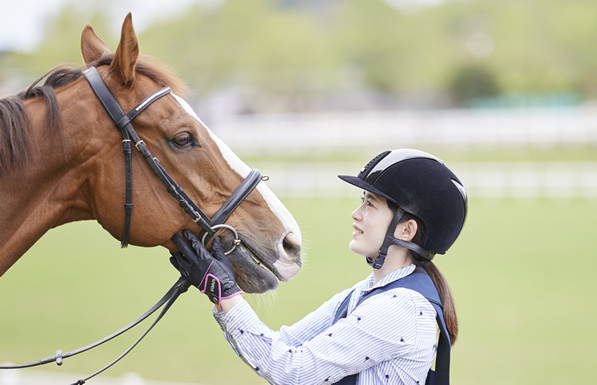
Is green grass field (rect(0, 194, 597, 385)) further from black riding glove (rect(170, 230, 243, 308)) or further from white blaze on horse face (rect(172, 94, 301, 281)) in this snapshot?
black riding glove (rect(170, 230, 243, 308))

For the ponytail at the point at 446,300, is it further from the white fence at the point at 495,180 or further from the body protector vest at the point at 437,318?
the white fence at the point at 495,180

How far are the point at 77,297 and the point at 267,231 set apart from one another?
7.26 metres

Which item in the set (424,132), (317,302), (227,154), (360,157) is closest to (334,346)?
(227,154)

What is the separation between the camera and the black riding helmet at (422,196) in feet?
7.20

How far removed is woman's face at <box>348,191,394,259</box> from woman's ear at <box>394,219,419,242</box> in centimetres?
5

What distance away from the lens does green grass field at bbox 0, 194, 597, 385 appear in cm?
612

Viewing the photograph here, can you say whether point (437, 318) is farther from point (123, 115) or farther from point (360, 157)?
point (360, 157)

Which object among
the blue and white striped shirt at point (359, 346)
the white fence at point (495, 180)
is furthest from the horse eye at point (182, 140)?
the white fence at point (495, 180)

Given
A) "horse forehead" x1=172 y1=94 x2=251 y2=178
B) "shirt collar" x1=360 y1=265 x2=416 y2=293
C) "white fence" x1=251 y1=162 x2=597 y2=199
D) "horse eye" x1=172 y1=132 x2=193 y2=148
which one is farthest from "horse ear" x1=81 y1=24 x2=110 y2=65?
"white fence" x1=251 y1=162 x2=597 y2=199

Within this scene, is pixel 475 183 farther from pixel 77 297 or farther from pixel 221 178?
pixel 221 178

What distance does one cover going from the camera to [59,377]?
491 centimetres

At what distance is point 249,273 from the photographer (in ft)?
7.57

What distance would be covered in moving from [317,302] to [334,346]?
20.4 feet

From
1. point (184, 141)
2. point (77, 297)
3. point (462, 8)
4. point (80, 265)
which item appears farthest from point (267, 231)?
point (462, 8)
